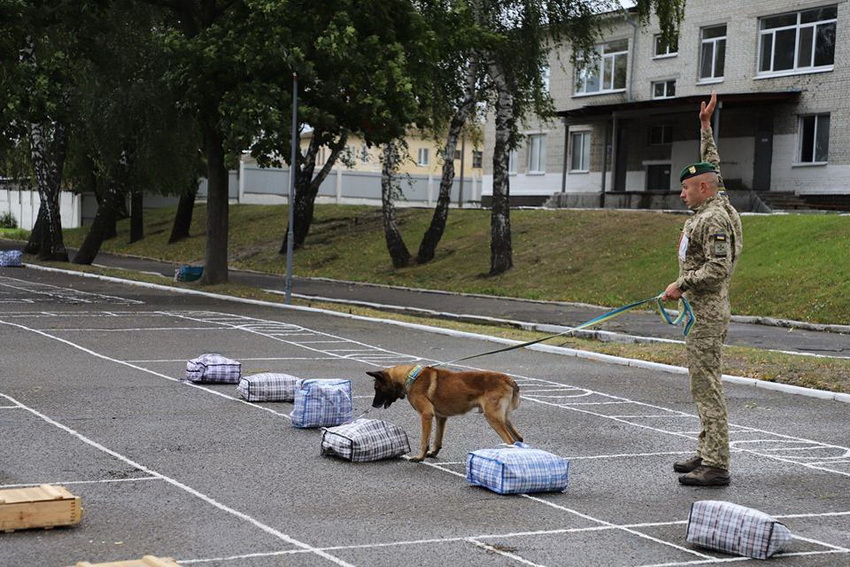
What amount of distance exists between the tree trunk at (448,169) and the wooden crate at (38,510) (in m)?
27.2

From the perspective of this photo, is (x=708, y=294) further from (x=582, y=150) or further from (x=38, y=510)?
(x=582, y=150)

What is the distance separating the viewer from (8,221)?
239 feet

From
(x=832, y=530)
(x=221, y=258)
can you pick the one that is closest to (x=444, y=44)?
(x=221, y=258)

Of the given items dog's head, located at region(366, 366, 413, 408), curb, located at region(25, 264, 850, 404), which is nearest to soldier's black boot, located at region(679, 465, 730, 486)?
dog's head, located at region(366, 366, 413, 408)

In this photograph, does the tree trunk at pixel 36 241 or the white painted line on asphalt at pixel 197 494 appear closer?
the white painted line on asphalt at pixel 197 494

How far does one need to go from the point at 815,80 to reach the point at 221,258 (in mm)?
24083

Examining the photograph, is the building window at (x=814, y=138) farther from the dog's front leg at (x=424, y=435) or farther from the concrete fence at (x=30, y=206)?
the concrete fence at (x=30, y=206)

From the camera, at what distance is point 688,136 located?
48.2 m

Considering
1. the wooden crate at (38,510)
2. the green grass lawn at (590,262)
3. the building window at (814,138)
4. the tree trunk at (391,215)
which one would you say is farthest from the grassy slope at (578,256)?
the wooden crate at (38,510)

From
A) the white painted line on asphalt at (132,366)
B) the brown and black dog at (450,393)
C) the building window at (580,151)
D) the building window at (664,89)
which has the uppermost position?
the building window at (664,89)

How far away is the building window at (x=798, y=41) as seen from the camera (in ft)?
136

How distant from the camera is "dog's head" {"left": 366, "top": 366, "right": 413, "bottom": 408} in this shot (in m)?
9.38

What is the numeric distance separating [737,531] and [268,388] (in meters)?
6.64

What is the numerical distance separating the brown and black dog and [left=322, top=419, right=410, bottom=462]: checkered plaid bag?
0.24 metres
